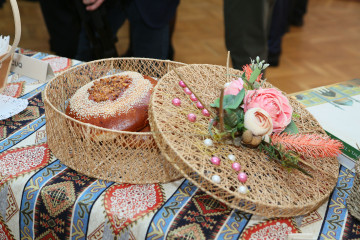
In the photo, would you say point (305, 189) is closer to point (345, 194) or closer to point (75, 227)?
point (345, 194)

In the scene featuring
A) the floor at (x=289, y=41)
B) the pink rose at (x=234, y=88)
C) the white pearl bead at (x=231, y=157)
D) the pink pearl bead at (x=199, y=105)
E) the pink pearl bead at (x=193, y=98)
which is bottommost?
the floor at (x=289, y=41)

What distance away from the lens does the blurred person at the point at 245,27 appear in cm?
151

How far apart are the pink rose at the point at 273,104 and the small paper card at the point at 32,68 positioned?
0.61m

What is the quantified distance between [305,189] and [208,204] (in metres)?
0.17

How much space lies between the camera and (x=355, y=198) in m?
0.61

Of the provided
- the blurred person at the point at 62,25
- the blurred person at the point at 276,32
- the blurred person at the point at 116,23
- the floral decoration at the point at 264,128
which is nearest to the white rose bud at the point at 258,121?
the floral decoration at the point at 264,128

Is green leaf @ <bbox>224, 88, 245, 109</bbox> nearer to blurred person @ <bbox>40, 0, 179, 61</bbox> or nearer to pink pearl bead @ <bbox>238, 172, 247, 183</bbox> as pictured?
pink pearl bead @ <bbox>238, 172, 247, 183</bbox>

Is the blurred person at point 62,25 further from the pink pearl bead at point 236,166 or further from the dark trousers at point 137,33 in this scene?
the pink pearl bead at point 236,166

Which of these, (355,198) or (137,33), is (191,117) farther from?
(137,33)

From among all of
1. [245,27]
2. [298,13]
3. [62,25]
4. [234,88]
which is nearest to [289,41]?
[298,13]

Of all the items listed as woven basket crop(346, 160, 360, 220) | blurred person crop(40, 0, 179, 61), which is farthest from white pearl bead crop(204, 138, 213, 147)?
blurred person crop(40, 0, 179, 61)

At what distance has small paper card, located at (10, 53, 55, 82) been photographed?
0.98m

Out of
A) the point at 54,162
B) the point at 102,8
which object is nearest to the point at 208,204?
the point at 54,162

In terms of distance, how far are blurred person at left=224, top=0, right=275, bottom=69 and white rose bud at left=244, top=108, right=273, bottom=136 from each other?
103 cm
